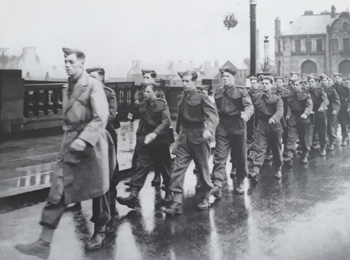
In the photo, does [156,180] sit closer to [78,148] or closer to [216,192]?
[216,192]

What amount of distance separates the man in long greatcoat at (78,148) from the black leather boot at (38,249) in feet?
0.04

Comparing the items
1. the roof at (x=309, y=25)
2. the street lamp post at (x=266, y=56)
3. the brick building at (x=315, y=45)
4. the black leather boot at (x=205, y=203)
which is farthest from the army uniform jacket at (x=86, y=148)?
the street lamp post at (x=266, y=56)

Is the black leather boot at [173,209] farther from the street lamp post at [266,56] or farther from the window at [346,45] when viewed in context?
the street lamp post at [266,56]

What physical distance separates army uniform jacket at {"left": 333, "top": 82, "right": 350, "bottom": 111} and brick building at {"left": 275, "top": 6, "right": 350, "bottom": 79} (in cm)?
52

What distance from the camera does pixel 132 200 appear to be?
6.11 metres

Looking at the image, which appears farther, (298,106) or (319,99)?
(319,99)

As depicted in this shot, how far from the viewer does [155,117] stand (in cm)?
639

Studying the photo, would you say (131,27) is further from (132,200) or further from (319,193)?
(319,193)

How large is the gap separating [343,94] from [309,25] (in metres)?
2.86

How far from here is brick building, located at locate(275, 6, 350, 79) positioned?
7.85 meters

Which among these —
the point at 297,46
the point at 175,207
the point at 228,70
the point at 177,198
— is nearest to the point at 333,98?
the point at 297,46

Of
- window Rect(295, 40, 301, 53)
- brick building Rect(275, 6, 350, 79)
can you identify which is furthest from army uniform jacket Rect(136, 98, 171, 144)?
window Rect(295, 40, 301, 53)

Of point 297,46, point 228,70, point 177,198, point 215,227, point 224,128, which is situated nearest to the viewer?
point 215,227

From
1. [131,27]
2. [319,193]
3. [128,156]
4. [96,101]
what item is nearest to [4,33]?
[96,101]
